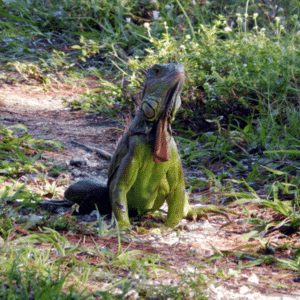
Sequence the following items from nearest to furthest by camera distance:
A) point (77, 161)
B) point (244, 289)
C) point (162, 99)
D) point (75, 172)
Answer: point (244, 289), point (162, 99), point (75, 172), point (77, 161)

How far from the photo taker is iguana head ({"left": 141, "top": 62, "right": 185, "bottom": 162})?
8.33 feet

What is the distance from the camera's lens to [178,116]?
5668mm

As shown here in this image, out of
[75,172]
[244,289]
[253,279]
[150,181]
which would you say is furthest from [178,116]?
[244,289]

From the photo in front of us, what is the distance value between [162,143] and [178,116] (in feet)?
10.1

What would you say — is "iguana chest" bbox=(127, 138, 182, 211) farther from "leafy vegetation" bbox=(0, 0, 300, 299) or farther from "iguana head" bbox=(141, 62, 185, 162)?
"leafy vegetation" bbox=(0, 0, 300, 299)

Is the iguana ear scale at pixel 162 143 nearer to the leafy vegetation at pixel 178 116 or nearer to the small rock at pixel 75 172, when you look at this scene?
the leafy vegetation at pixel 178 116

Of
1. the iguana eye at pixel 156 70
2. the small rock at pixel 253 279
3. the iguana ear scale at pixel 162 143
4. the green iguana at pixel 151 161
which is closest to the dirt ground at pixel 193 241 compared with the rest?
the small rock at pixel 253 279

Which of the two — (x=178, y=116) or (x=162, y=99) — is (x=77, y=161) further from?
(x=162, y=99)

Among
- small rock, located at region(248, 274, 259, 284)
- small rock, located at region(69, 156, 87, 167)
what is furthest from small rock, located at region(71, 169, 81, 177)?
small rock, located at region(248, 274, 259, 284)

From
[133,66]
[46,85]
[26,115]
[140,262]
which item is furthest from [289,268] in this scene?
[46,85]

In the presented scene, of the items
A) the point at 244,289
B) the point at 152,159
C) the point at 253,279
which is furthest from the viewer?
the point at 152,159

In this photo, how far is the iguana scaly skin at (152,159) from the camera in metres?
2.59

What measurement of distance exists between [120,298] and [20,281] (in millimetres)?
463

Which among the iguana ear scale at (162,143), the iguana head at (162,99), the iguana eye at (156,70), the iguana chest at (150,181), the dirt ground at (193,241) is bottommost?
the dirt ground at (193,241)
